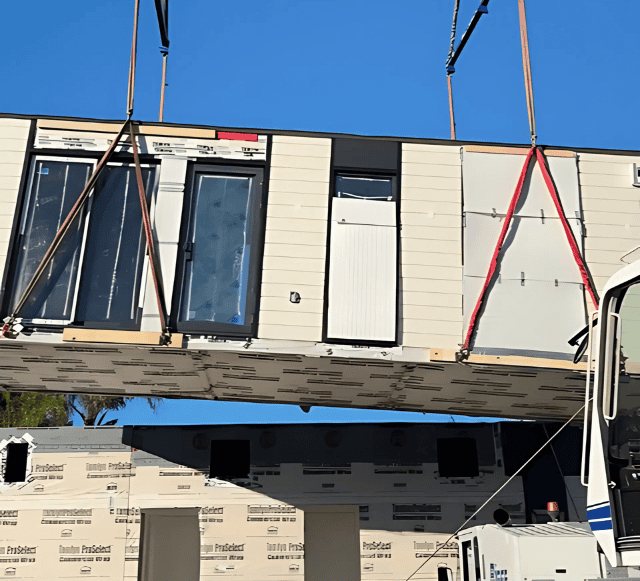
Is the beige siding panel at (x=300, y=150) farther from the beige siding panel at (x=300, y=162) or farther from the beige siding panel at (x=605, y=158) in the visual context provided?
the beige siding panel at (x=605, y=158)

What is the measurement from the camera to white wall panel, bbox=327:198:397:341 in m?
10.6

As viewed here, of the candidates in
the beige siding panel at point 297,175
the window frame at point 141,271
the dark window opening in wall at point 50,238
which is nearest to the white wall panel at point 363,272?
the beige siding panel at point 297,175

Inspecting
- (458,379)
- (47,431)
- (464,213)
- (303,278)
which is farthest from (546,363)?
(47,431)

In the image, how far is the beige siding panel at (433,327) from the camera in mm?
10633

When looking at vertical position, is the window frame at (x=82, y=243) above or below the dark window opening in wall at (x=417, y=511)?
above

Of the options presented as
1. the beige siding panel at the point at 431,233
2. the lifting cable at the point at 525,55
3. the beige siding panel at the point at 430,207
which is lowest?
the beige siding panel at the point at 431,233

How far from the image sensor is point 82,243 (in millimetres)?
10680

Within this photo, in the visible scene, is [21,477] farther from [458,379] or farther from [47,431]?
[458,379]

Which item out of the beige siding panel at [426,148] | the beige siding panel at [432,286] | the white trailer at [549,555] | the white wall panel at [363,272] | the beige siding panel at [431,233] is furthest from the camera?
the beige siding panel at [426,148]

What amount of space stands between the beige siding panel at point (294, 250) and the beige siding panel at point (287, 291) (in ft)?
1.56

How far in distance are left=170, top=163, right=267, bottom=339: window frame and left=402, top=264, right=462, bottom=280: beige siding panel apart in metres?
2.27

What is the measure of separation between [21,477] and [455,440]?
31.1 feet

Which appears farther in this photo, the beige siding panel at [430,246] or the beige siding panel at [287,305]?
the beige siding panel at [430,246]

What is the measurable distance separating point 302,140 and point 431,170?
7.01 ft
